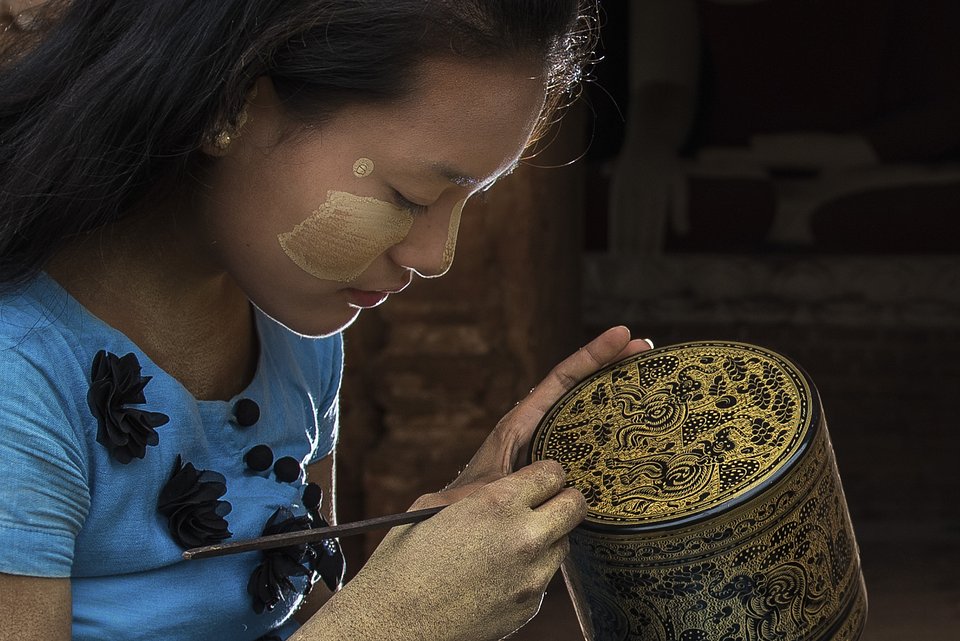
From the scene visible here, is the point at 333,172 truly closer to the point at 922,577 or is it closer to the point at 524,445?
the point at 524,445

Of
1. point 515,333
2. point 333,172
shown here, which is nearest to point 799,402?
point 333,172

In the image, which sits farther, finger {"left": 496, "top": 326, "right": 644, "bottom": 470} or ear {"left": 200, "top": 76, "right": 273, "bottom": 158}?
finger {"left": 496, "top": 326, "right": 644, "bottom": 470}

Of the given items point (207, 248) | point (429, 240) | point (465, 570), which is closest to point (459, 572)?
point (465, 570)

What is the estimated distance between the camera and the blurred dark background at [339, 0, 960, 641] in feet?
14.9

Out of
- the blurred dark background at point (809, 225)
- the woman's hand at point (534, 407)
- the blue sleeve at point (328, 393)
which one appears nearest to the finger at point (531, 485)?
the woman's hand at point (534, 407)

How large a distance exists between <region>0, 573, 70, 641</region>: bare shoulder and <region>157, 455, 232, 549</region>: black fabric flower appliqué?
0.50ft

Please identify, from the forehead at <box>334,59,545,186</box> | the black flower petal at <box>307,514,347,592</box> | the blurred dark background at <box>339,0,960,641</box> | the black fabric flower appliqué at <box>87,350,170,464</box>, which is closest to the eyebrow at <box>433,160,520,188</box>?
the forehead at <box>334,59,545,186</box>

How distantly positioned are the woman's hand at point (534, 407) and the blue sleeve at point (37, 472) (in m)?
0.44

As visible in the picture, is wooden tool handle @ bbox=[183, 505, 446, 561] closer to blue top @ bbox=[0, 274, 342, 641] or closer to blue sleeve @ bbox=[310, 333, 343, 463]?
blue top @ bbox=[0, 274, 342, 641]

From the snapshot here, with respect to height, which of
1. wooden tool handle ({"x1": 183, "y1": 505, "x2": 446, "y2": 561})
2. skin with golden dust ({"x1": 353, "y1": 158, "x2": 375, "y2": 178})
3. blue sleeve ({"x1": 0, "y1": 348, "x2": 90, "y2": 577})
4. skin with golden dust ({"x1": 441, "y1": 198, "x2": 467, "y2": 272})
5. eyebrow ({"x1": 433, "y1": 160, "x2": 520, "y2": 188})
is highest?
skin with golden dust ({"x1": 353, "y1": 158, "x2": 375, "y2": 178})

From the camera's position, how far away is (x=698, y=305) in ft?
17.0

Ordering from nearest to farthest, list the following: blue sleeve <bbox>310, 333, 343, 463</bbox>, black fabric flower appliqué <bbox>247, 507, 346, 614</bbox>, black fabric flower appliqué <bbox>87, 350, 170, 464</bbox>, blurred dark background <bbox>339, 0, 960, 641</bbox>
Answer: black fabric flower appliqué <bbox>87, 350, 170, 464</bbox>
black fabric flower appliqué <bbox>247, 507, 346, 614</bbox>
blue sleeve <bbox>310, 333, 343, 463</bbox>
blurred dark background <bbox>339, 0, 960, 641</bbox>

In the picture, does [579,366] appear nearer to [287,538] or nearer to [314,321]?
[314,321]

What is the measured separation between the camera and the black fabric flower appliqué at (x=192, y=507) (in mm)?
1322
